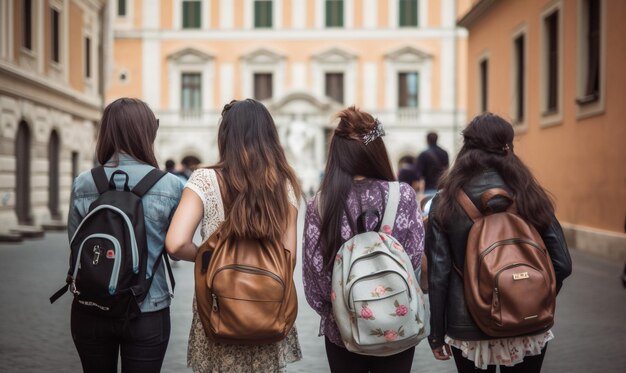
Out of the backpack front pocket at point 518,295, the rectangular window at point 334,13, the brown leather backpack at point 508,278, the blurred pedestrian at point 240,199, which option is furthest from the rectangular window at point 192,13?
the backpack front pocket at point 518,295

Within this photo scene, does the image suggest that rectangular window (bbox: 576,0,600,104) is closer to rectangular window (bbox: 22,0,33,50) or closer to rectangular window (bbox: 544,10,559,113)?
rectangular window (bbox: 544,10,559,113)

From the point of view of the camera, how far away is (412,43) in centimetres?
4647

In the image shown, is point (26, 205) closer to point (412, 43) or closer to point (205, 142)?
point (205, 142)

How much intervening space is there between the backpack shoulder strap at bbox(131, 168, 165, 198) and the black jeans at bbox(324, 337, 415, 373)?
1041 mm

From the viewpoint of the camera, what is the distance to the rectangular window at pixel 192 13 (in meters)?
46.4

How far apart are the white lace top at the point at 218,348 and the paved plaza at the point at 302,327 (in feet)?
9.78

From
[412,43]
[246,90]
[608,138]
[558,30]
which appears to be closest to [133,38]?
[246,90]

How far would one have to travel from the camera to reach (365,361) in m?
3.67

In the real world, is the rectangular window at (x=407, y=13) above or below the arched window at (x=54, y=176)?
above

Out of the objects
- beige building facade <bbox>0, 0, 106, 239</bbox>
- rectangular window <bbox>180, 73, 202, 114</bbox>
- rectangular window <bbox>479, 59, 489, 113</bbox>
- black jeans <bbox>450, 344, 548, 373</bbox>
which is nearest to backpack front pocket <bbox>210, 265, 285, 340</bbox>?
black jeans <bbox>450, 344, 548, 373</bbox>

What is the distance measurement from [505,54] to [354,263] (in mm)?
19824

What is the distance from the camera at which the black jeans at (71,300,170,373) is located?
3590 mm

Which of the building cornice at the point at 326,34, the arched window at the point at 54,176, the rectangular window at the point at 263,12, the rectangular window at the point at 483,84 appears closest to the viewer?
the arched window at the point at 54,176

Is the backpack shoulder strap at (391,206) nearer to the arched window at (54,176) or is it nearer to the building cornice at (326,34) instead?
the arched window at (54,176)
